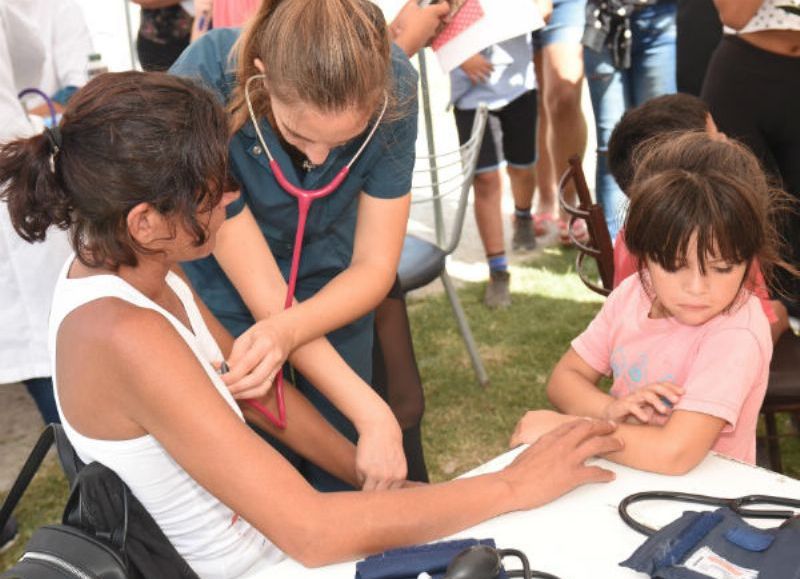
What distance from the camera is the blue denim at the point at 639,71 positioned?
3361 mm

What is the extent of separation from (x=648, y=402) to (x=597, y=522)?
0.29 m

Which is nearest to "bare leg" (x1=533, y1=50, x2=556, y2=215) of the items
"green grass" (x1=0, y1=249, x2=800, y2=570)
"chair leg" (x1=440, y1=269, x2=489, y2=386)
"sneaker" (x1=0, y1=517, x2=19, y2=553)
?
"green grass" (x1=0, y1=249, x2=800, y2=570)

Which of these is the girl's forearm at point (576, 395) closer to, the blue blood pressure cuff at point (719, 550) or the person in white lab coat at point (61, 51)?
the blue blood pressure cuff at point (719, 550)

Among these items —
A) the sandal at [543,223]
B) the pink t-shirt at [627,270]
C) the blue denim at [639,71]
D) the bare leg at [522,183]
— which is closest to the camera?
the pink t-shirt at [627,270]

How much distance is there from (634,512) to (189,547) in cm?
56

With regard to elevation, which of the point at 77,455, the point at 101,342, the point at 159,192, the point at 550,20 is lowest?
the point at 550,20

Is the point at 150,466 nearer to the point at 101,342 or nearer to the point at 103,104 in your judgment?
the point at 101,342

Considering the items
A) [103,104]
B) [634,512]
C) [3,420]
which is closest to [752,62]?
[634,512]

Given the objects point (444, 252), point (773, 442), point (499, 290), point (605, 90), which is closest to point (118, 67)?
point (499, 290)

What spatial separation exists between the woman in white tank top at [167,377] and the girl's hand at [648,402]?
0.40 feet

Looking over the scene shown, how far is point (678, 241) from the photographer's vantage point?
55.4 inches

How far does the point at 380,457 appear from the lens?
1560 millimetres

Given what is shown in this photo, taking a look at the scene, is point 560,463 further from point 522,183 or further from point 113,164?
point 522,183

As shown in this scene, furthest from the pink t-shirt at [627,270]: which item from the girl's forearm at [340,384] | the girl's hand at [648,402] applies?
the girl's forearm at [340,384]
